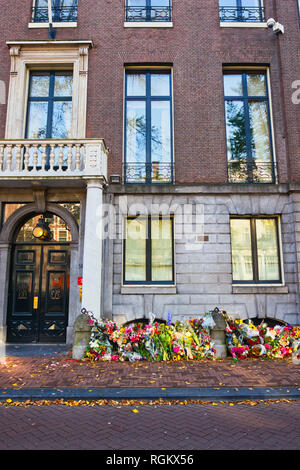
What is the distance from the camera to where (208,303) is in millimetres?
9609

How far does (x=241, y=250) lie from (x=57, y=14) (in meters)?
11.1

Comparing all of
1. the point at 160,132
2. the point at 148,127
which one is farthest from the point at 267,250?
the point at 148,127

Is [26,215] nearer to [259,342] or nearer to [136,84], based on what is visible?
[136,84]

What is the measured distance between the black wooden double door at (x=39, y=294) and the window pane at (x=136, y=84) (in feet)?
20.2

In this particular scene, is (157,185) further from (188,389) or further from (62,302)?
(188,389)

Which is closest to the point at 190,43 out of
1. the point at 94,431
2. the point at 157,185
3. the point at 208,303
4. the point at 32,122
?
the point at 157,185

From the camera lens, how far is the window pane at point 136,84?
1122 cm

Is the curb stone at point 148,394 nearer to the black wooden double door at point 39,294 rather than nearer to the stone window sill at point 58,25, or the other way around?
the black wooden double door at point 39,294

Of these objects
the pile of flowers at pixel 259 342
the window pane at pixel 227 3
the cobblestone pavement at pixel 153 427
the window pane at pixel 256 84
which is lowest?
the cobblestone pavement at pixel 153 427

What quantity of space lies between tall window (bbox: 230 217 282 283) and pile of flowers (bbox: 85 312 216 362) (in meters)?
2.63

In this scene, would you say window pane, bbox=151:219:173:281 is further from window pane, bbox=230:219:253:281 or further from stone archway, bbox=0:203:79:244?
stone archway, bbox=0:203:79:244

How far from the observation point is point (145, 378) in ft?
21.1

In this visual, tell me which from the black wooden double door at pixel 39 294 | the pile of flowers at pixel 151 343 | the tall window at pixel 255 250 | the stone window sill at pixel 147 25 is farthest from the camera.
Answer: the stone window sill at pixel 147 25

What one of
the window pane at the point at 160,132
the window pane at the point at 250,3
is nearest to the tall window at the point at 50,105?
the window pane at the point at 160,132
